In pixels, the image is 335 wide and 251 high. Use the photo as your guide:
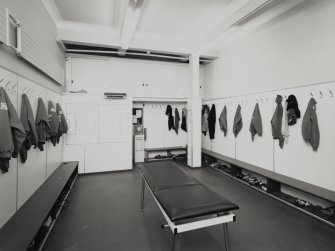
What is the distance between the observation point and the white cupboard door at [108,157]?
473 centimetres

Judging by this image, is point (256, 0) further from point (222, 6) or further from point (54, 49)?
point (54, 49)

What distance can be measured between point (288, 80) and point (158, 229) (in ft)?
11.0

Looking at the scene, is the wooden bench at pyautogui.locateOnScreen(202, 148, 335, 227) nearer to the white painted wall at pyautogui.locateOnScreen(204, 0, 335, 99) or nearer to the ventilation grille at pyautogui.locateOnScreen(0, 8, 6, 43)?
the white painted wall at pyautogui.locateOnScreen(204, 0, 335, 99)

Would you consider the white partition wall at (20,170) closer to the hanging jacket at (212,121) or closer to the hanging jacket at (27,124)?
the hanging jacket at (27,124)

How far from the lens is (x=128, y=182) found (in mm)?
4145

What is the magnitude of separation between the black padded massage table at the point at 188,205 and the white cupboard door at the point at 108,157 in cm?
282

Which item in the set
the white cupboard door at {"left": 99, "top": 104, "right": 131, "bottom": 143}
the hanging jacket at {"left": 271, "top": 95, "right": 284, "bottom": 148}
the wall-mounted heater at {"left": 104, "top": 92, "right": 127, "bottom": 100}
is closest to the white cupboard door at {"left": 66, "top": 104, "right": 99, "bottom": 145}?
the white cupboard door at {"left": 99, "top": 104, "right": 131, "bottom": 143}

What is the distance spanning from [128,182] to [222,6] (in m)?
4.09

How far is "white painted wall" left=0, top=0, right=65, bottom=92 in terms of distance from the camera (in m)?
2.04

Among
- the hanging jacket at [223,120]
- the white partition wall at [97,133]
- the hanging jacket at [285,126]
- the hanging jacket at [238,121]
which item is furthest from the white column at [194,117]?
the hanging jacket at [285,126]

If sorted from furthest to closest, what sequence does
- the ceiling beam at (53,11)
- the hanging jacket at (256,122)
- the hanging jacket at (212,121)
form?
the hanging jacket at (212,121) < the hanging jacket at (256,122) < the ceiling beam at (53,11)

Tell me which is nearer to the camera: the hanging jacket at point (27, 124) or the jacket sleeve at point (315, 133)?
the hanging jacket at point (27, 124)

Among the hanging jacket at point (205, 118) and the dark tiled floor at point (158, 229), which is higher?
the hanging jacket at point (205, 118)

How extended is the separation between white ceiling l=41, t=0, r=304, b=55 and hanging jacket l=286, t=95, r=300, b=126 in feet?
5.32
